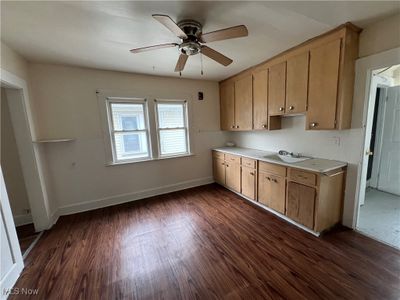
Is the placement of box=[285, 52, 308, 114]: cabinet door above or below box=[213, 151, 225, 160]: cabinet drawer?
above

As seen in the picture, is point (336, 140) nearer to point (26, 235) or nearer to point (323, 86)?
point (323, 86)

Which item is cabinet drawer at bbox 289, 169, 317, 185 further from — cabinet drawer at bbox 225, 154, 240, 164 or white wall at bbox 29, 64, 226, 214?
white wall at bbox 29, 64, 226, 214

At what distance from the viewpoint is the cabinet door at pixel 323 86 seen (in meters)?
2.03

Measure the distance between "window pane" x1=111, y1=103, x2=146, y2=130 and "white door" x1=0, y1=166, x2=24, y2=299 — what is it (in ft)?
6.05

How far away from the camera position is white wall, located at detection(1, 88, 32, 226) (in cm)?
254

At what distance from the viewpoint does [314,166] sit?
7.29 ft

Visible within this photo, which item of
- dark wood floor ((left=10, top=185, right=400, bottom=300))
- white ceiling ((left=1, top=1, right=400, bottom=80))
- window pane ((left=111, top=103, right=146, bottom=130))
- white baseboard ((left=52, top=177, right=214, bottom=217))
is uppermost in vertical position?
white ceiling ((left=1, top=1, right=400, bottom=80))

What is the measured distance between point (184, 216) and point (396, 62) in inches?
128

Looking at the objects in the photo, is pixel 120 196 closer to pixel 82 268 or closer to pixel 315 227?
pixel 82 268

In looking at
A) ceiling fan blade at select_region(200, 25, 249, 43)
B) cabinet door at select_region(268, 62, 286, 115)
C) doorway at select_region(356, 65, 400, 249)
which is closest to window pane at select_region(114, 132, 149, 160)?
ceiling fan blade at select_region(200, 25, 249, 43)

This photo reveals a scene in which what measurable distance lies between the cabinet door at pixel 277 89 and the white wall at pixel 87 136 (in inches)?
Result: 66.1

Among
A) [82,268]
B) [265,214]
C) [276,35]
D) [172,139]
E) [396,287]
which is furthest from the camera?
[172,139]

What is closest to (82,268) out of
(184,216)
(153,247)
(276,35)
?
(153,247)

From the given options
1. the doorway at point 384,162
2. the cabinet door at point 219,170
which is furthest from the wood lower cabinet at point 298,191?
the cabinet door at point 219,170
